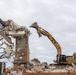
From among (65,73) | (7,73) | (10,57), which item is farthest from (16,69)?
(65,73)

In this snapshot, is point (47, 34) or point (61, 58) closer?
point (61, 58)

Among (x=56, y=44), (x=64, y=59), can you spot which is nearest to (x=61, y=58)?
(x=64, y=59)

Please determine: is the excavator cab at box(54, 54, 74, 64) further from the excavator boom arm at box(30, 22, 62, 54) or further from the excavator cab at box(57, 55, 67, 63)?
the excavator boom arm at box(30, 22, 62, 54)

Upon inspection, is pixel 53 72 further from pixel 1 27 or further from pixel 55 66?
pixel 1 27

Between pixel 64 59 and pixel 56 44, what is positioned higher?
pixel 56 44

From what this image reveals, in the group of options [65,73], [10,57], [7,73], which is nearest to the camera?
[65,73]

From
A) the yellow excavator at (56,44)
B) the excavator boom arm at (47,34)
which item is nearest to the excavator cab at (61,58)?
the yellow excavator at (56,44)

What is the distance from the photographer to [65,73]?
2717 cm

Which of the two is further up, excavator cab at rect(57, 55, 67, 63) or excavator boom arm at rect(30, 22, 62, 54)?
excavator boom arm at rect(30, 22, 62, 54)

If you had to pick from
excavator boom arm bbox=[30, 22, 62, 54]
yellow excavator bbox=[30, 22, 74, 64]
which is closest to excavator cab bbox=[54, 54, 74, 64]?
yellow excavator bbox=[30, 22, 74, 64]

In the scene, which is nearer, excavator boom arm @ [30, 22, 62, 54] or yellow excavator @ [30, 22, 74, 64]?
yellow excavator @ [30, 22, 74, 64]

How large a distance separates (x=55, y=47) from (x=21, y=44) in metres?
4.74

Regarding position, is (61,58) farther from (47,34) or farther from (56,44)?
(47,34)

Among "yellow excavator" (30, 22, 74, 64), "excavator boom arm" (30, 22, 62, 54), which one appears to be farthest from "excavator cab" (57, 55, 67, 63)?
"excavator boom arm" (30, 22, 62, 54)
